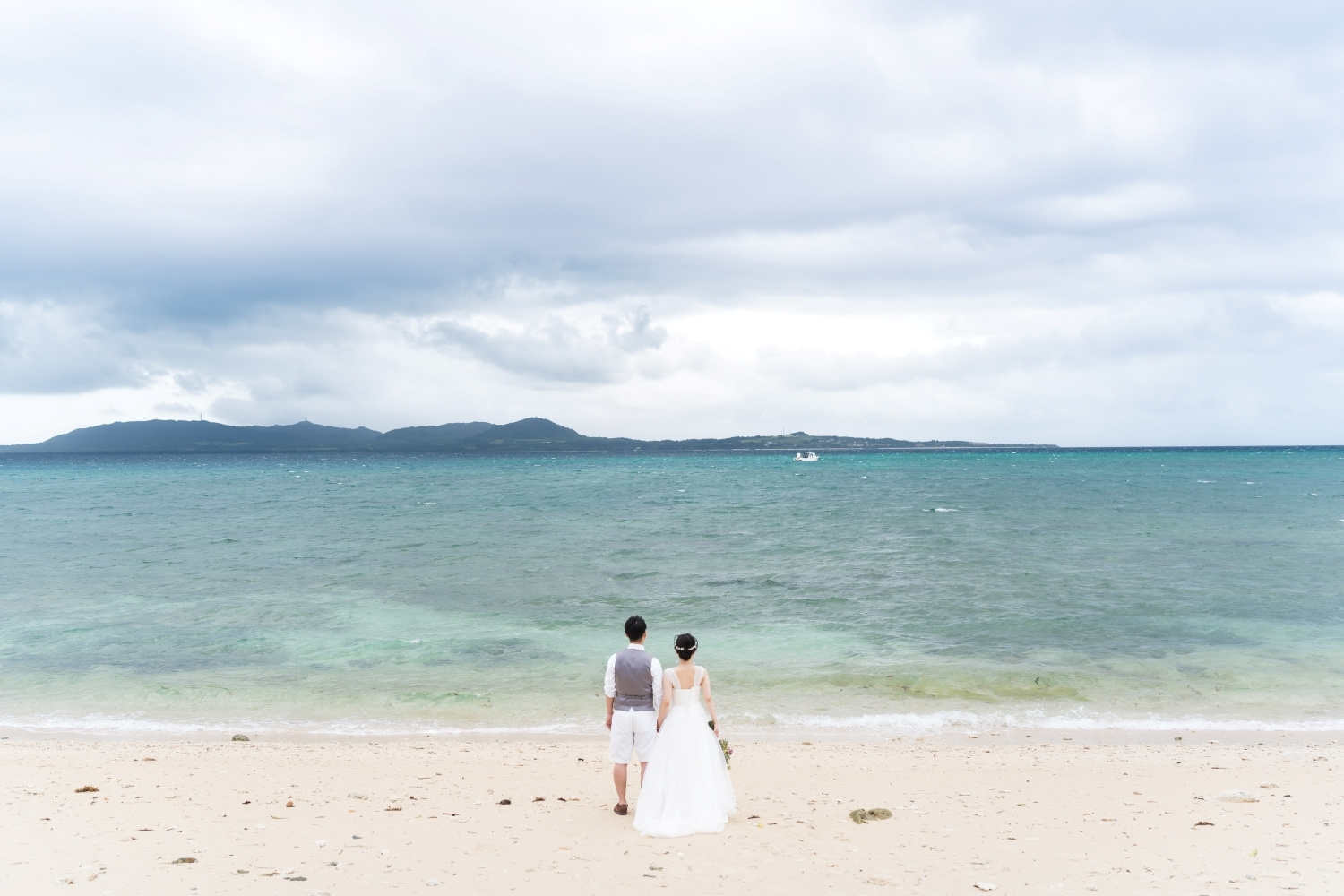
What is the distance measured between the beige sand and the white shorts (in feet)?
2.62

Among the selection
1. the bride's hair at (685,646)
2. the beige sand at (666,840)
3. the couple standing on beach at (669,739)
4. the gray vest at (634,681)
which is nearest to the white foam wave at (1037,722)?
the beige sand at (666,840)

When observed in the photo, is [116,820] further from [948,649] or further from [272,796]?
[948,649]

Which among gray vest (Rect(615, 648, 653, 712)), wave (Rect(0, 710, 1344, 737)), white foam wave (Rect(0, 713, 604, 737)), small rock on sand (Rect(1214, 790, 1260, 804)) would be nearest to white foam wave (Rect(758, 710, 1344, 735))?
wave (Rect(0, 710, 1344, 737))

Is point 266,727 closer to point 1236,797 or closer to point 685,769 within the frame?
point 685,769

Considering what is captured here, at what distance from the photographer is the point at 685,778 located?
355 inches

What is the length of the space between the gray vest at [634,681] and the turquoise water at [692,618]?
5.80 metres

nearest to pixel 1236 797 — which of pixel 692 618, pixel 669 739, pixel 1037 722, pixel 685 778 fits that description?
pixel 1037 722

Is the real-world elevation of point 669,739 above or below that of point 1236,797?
above

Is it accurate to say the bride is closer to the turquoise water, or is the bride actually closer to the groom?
the groom

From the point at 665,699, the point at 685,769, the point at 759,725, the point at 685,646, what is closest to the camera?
the point at 685,646

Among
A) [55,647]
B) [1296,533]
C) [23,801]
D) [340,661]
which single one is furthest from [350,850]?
[1296,533]

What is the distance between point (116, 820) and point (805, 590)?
2133cm

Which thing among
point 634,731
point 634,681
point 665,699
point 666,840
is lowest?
point 666,840

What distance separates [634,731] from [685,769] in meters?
0.80
